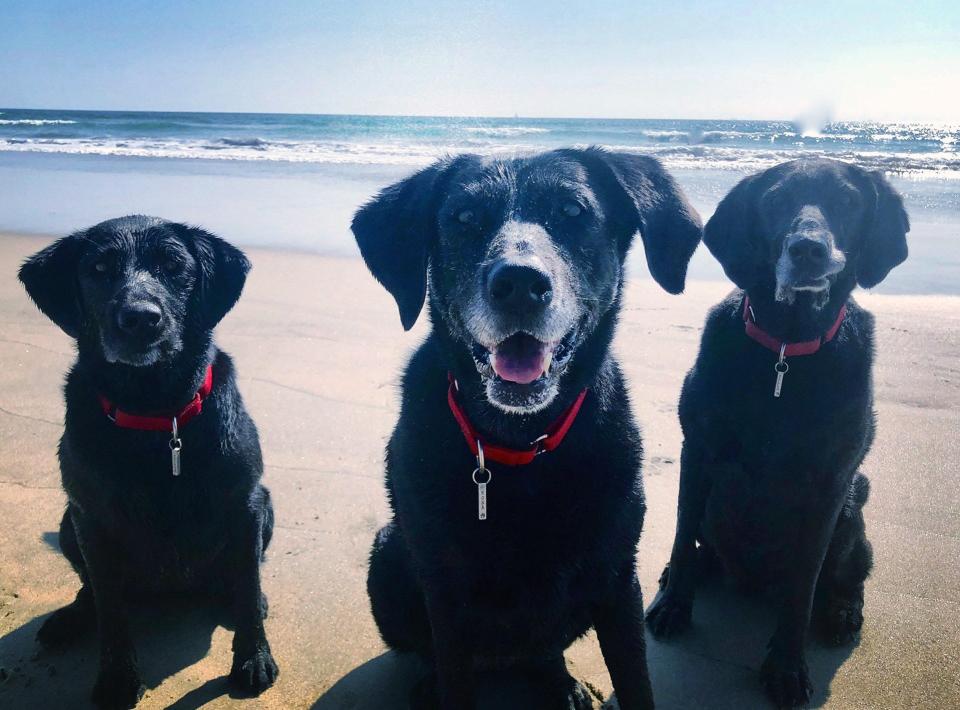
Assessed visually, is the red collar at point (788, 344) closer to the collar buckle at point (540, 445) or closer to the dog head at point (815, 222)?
the dog head at point (815, 222)

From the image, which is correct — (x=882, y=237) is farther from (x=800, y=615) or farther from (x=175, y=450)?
(x=175, y=450)

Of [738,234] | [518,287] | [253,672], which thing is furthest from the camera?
[738,234]

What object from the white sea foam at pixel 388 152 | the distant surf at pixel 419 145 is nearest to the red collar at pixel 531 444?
the distant surf at pixel 419 145

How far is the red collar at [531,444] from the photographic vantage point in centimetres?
215

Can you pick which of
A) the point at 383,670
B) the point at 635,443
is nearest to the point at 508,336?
the point at 635,443

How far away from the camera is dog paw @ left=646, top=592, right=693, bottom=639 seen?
116 inches

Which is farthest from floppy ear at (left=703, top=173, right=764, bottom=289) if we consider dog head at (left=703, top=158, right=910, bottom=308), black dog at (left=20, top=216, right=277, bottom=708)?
black dog at (left=20, top=216, right=277, bottom=708)

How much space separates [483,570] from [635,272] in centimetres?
595

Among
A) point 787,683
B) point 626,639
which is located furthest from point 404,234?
point 787,683

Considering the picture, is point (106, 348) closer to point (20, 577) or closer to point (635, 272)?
point (20, 577)

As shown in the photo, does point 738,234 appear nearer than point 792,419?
No

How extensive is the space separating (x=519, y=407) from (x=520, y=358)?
158 millimetres

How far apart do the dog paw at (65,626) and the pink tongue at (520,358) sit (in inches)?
78.0

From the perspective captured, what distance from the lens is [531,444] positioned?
220 cm
